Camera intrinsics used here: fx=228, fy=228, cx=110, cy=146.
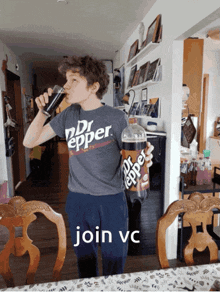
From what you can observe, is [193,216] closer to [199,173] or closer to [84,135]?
[84,135]

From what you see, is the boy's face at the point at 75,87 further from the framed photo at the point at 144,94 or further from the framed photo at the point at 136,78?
the framed photo at the point at 136,78

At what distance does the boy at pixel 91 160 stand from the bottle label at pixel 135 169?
0.17 meters

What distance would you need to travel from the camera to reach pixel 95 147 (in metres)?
1.11

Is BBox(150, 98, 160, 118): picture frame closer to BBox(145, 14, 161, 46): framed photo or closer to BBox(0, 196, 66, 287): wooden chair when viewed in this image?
BBox(145, 14, 161, 46): framed photo

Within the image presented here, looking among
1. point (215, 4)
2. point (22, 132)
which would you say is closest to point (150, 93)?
point (215, 4)

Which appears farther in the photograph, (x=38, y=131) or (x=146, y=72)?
(x=146, y=72)

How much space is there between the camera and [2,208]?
965mm

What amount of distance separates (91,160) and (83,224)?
0.33 metres

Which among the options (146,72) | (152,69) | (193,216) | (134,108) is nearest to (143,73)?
(146,72)

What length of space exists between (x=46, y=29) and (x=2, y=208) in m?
2.69

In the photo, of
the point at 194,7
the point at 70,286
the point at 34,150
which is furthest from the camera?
the point at 34,150

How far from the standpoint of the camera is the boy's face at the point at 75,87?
1065mm

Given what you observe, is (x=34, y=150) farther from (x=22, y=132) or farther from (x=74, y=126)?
(x=74, y=126)

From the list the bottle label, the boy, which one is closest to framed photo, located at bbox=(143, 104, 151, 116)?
the boy
